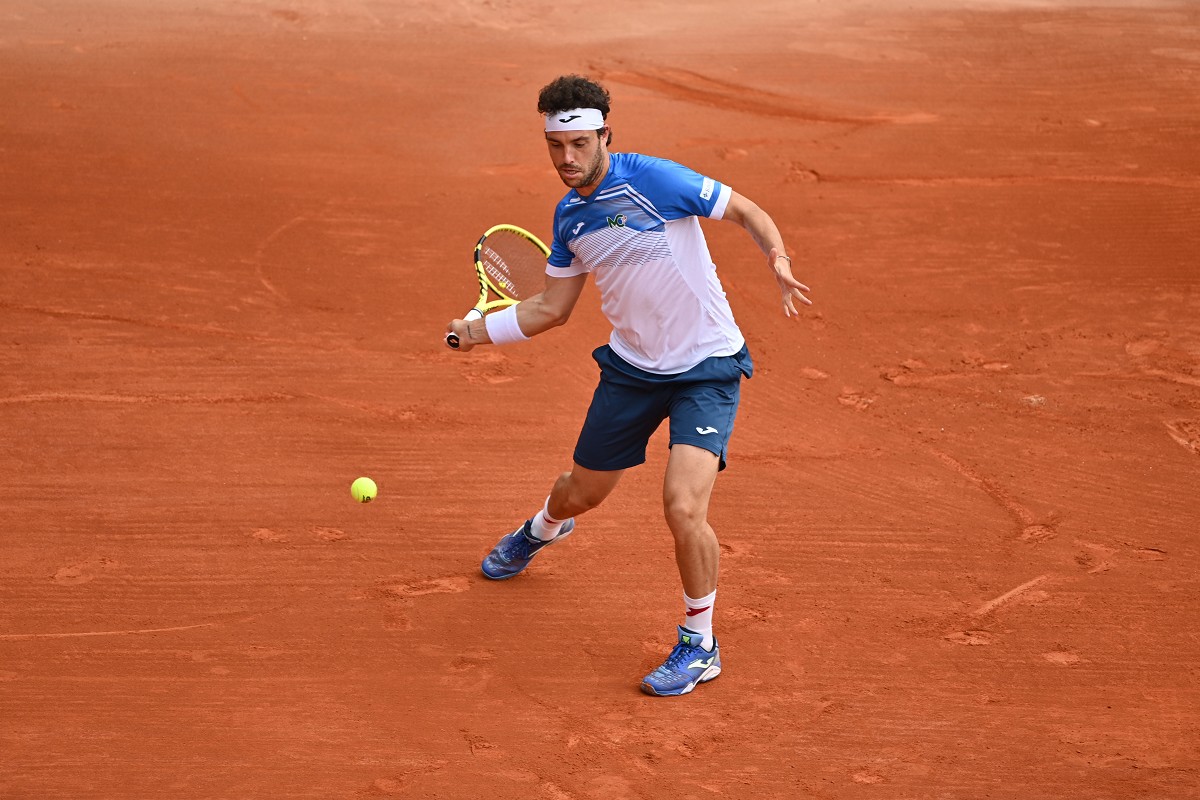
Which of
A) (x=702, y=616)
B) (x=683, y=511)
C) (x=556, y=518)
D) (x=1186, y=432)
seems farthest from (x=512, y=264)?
(x=1186, y=432)

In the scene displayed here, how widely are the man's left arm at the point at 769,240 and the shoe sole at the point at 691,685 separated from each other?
1545 millimetres

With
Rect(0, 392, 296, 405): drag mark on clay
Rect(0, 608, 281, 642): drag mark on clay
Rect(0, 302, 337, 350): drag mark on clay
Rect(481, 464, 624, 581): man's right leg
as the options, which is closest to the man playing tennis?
Rect(481, 464, 624, 581): man's right leg

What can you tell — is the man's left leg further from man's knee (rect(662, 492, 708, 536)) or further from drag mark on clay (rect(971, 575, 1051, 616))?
drag mark on clay (rect(971, 575, 1051, 616))

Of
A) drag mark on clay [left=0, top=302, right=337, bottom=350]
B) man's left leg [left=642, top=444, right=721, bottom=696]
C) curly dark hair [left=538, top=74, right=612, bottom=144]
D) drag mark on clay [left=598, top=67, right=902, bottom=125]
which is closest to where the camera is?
curly dark hair [left=538, top=74, right=612, bottom=144]

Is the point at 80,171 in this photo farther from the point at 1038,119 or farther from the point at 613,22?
the point at 1038,119

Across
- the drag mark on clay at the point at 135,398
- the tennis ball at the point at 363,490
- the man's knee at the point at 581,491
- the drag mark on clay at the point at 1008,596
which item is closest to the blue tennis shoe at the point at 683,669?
the man's knee at the point at 581,491

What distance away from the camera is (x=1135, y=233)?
891cm

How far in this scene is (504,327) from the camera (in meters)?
5.03

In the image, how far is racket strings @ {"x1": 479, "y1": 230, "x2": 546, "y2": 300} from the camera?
18.4 feet

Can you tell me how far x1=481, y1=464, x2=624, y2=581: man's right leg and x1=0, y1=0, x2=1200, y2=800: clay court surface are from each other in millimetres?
131

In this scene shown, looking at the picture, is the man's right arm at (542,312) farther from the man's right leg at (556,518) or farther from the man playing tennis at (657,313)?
the man's right leg at (556,518)

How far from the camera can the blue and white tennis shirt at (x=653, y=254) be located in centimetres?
470

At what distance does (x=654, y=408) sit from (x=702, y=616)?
2.92 ft

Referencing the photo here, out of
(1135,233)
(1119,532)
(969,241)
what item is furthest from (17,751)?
(1135,233)
